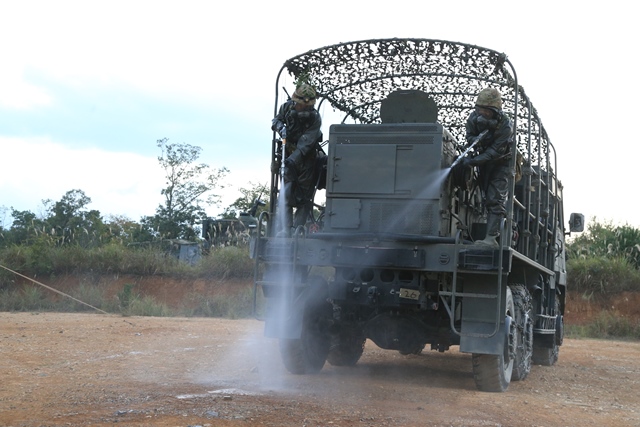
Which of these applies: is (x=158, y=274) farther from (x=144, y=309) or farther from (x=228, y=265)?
(x=144, y=309)

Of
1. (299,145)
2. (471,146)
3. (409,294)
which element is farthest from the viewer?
(299,145)

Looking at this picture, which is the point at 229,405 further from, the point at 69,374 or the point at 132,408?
the point at 69,374

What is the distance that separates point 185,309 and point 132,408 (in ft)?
50.8

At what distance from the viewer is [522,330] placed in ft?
32.4

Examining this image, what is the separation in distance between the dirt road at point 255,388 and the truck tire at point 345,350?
0.51 ft

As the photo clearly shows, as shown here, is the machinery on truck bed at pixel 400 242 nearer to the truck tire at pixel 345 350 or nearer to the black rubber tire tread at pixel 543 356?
the truck tire at pixel 345 350

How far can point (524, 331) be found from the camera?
995 centimetres

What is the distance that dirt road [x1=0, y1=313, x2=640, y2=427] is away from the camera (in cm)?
666

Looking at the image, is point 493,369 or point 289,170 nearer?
point 493,369

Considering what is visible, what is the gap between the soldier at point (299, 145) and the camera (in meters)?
9.52

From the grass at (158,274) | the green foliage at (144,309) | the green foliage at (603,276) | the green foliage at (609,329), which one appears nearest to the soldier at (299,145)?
the grass at (158,274)

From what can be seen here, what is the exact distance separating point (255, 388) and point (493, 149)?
350 cm

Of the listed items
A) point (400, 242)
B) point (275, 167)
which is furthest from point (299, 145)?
point (400, 242)

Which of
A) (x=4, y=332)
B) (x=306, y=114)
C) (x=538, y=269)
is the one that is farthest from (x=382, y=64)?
(x=4, y=332)
